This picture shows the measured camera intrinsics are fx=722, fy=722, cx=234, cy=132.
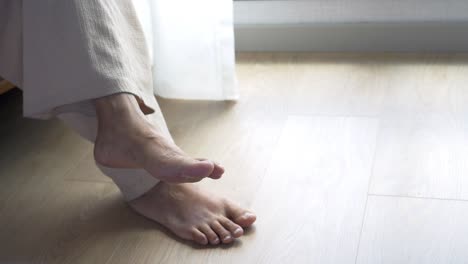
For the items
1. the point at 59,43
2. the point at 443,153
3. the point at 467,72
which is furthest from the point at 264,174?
the point at 467,72

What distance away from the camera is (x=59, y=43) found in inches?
53.4

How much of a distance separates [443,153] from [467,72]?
480 millimetres

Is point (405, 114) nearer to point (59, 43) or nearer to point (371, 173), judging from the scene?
point (371, 173)

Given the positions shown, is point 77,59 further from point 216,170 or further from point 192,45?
point 192,45

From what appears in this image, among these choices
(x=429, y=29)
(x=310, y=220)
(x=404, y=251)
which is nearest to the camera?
(x=404, y=251)

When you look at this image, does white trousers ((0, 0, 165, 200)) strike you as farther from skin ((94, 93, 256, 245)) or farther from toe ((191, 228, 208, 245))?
toe ((191, 228, 208, 245))

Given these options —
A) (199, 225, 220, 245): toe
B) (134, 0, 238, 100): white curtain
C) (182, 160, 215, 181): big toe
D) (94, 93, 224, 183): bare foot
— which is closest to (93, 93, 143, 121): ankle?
(94, 93, 224, 183): bare foot

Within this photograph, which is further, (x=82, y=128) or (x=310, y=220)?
(x=82, y=128)

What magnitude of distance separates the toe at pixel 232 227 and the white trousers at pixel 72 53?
0.27 m

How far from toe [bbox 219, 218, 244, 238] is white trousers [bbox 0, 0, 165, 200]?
10.6 inches

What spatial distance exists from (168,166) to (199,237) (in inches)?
6.4

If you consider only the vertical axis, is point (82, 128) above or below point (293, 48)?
above

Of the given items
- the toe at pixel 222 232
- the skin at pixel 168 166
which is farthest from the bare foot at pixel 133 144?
the toe at pixel 222 232

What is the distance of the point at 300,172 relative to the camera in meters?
1.60
